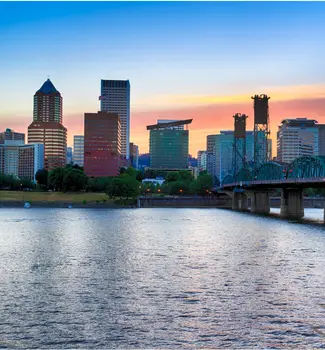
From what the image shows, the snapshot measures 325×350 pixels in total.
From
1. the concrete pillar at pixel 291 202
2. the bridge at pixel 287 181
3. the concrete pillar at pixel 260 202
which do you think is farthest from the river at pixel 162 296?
the concrete pillar at pixel 260 202

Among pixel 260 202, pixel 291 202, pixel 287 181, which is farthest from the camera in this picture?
pixel 260 202

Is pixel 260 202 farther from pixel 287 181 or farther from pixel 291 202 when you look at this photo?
pixel 287 181

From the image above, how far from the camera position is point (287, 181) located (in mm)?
117938

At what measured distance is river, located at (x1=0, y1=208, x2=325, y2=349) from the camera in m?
27.5

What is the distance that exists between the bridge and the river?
1866 inches

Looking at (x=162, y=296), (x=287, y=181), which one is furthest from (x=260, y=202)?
(x=162, y=296)

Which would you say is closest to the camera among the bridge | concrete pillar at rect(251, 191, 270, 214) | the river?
the river

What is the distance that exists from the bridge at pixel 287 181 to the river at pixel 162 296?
4740 cm

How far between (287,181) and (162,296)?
85.3m

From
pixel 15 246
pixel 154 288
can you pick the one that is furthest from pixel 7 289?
pixel 15 246

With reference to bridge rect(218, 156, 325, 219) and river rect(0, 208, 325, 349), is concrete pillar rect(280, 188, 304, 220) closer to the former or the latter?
bridge rect(218, 156, 325, 219)

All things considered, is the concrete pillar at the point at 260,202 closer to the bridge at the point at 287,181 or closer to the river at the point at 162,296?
the bridge at the point at 287,181

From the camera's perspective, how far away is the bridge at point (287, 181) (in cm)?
11406

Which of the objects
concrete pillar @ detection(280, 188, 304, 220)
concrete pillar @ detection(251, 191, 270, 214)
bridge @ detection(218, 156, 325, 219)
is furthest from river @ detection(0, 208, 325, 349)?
concrete pillar @ detection(251, 191, 270, 214)
